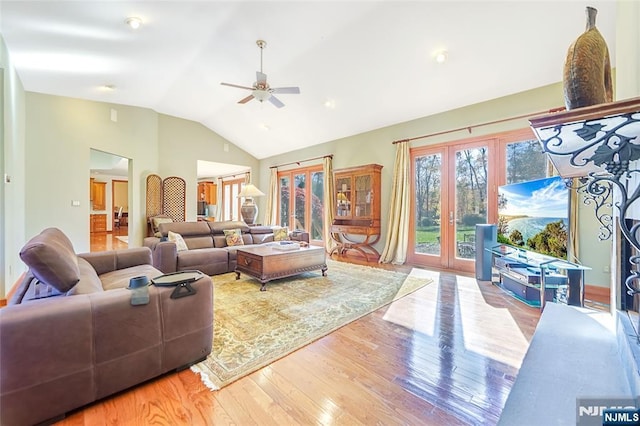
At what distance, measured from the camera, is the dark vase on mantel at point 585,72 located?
77 cm

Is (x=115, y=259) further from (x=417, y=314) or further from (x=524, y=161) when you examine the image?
(x=524, y=161)

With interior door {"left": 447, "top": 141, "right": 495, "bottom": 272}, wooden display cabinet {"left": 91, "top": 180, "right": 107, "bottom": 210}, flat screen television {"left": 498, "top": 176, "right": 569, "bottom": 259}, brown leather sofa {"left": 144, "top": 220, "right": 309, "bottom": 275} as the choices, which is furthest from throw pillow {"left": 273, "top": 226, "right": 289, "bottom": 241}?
wooden display cabinet {"left": 91, "top": 180, "right": 107, "bottom": 210}

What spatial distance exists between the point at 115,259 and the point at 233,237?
7.07ft

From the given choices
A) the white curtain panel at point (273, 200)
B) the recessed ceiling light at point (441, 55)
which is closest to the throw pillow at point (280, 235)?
the white curtain panel at point (273, 200)

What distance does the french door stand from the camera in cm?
455

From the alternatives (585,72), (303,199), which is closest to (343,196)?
(303,199)

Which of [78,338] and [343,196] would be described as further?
[343,196]

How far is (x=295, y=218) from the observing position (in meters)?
7.86

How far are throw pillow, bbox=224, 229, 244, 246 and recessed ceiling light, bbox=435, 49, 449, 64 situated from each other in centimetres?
423

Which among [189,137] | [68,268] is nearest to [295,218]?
[189,137]

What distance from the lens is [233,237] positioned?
16.3 feet

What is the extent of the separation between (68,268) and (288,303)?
1.96m

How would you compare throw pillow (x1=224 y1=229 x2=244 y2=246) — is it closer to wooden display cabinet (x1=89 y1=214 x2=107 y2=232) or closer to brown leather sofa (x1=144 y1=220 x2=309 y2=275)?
brown leather sofa (x1=144 y1=220 x2=309 y2=275)

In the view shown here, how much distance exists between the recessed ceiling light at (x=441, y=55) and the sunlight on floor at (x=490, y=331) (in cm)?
315
